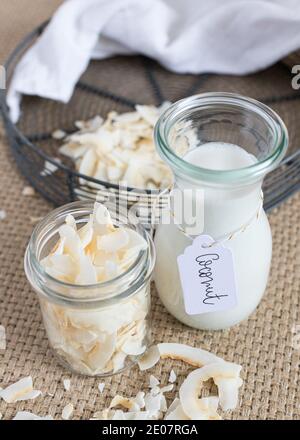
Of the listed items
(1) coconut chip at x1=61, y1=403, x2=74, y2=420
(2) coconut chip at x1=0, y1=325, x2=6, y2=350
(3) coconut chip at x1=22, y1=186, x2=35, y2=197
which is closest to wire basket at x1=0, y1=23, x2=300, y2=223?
(3) coconut chip at x1=22, y1=186, x2=35, y2=197

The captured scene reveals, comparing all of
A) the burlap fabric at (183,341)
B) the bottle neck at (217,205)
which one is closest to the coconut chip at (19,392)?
the burlap fabric at (183,341)

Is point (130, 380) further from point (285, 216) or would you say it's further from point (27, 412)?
point (285, 216)

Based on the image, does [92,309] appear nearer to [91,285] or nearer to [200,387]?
[91,285]

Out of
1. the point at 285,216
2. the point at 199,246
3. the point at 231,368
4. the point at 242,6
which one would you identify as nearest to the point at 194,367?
the point at 231,368

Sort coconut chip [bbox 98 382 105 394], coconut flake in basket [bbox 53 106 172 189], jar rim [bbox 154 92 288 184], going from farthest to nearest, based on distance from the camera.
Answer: coconut flake in basket [bbox 53 106 172 189], coconut chip [bbox 98 382 105 394], jar rim [bbox 154 92 288 184]

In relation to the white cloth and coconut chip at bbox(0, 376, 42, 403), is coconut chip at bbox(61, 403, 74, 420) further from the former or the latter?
the white cloth
